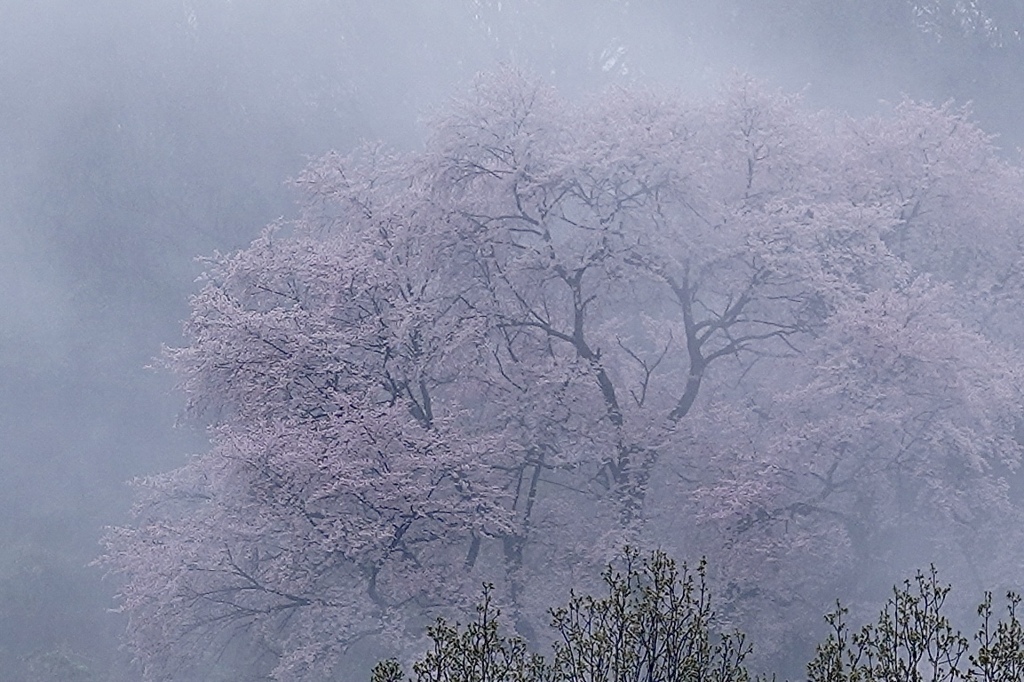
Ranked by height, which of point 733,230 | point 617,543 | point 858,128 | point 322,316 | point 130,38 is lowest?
point 617,543

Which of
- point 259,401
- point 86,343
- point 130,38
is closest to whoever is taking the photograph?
point 259,401

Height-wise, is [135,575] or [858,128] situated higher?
→ [858,128]

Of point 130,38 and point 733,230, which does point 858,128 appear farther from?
point 130,38

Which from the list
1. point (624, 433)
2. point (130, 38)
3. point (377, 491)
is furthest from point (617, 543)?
point (130, 38)

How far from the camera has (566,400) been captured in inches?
604

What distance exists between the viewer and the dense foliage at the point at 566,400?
569 inches

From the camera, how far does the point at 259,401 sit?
15.1 m

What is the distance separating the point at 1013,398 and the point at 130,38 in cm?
2083

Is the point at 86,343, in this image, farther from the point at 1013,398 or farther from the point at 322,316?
the point at 1013,398

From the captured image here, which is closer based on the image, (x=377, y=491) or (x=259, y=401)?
(x=377, y=491)

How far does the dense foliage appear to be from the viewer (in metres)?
14.4

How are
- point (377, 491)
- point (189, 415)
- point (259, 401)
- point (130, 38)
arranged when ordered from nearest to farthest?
point (377, 491) < point (259, 401) < point (189, 415) < point (130, 38)

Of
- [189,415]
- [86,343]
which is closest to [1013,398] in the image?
[189,415]

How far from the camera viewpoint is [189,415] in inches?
696
